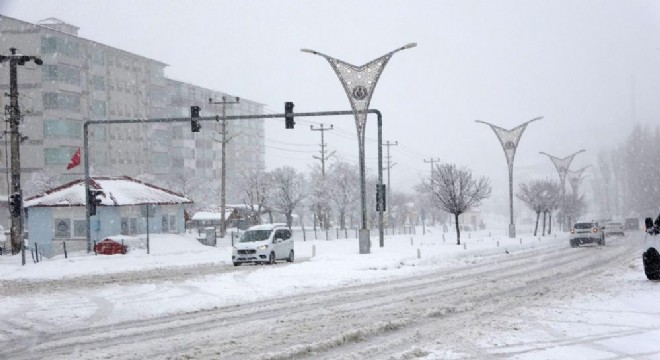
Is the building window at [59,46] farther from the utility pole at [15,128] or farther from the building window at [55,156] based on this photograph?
the utility pole at [15,128]

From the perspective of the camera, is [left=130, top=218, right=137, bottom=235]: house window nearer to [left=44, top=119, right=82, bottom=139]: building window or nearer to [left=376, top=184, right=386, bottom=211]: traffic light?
[left=376, top=184, right=386, bottom=211]: traffic light

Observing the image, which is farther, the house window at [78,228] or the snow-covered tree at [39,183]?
the snow-covered tree at [39,183]

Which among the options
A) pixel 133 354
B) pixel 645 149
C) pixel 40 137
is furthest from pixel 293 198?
pixel 133 354

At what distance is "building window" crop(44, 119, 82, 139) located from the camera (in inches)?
3314

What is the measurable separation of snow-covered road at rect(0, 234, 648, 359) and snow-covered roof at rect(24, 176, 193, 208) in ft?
91.8

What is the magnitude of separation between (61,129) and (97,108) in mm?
10185

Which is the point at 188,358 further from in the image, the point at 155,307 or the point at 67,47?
the point at 67,47

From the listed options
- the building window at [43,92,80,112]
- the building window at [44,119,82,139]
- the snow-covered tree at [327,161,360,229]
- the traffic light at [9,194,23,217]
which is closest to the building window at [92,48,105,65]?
the building window at [43,92,80,112]

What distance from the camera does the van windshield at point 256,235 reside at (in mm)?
32281

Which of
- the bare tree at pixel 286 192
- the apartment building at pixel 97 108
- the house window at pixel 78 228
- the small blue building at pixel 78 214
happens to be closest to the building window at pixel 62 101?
the apartment building at pixel 97 108

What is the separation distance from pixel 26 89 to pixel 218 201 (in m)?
41.4

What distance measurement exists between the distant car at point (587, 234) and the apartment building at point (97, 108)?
28987 millimetres

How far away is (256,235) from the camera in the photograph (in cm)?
3253

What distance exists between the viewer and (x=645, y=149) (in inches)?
4825
